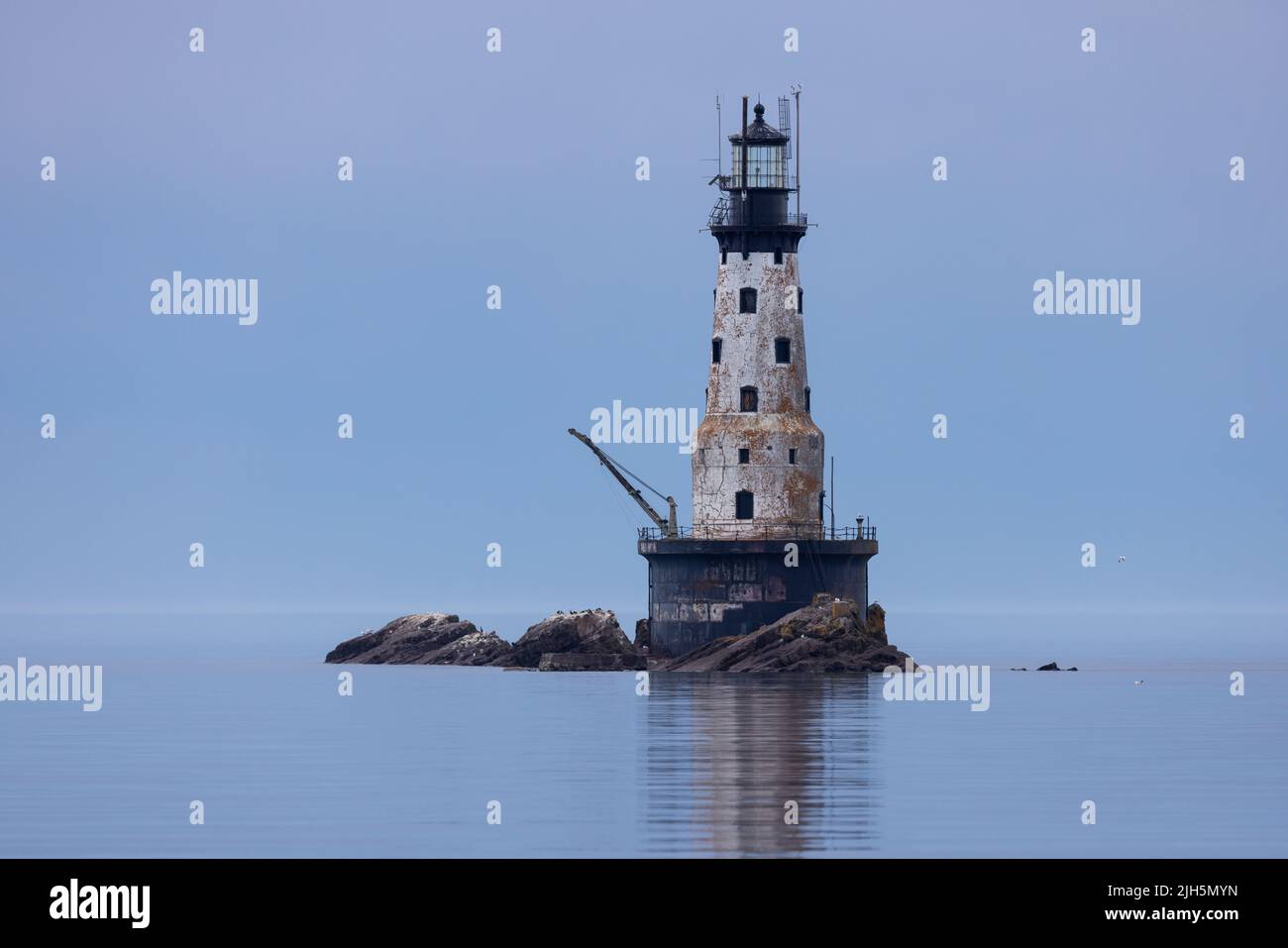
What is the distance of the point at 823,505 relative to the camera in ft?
284

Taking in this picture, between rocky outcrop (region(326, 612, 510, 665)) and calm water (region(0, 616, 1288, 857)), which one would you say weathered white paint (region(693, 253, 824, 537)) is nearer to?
calm water (region(0, 616, 1288, 857))

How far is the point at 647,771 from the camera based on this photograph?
4912cm

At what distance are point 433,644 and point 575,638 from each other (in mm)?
12417

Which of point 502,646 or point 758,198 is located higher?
point 758,198

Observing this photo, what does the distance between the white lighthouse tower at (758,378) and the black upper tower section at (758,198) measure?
34 mm

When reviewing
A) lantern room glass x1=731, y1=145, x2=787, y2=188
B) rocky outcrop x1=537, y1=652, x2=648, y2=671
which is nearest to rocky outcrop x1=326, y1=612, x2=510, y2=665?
rocky outcrop x1=537, y1=652, x2=648, y2=671

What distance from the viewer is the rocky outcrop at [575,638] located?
9138 centimetres

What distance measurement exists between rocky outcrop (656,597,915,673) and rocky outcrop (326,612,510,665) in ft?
60.7

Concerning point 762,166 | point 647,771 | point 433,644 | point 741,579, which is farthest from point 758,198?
point 647,771

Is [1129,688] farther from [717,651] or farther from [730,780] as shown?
[730,780]

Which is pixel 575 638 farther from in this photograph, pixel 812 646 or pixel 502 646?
pixel 812 646

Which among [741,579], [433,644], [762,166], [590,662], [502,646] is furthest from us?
[433,644]

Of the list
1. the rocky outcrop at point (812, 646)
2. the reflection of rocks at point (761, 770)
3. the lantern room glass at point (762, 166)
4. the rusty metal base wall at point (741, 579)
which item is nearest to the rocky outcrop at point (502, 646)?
the rusty metal base wall at point (741, 579)
